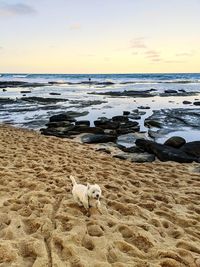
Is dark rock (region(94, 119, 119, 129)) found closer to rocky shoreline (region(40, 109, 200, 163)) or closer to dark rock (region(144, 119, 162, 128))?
rocky shoreline (region(40, 109, 200, 163))

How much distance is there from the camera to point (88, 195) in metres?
5.89

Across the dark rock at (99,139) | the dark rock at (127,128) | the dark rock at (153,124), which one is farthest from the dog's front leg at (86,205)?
the dark rock at (153,124)

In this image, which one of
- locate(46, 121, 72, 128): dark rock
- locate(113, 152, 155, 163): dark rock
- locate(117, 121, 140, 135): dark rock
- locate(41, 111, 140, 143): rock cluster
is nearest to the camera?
locate(113, 152, 155, 163): dark rock

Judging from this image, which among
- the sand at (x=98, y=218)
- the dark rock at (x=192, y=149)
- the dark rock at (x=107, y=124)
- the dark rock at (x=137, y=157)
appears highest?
the sand at (x=98, y=218)

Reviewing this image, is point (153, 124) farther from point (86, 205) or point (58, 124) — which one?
point (86, 205)

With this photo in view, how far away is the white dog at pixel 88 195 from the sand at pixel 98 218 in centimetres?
12

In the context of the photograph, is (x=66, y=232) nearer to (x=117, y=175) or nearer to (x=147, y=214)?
(x=147, y=214)

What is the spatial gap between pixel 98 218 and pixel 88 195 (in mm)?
395

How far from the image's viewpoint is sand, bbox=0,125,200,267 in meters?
4.68

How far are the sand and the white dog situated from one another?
115 mm

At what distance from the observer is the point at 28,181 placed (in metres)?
7.63

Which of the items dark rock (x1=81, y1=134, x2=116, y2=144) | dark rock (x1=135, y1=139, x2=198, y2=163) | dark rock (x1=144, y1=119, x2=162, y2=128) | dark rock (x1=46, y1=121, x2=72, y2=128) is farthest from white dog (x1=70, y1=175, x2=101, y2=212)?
dark rock (x1=144, y1=119, x2=162, y2=128)

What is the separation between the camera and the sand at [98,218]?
4.68 m

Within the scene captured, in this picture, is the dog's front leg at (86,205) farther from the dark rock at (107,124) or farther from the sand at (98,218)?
the dark rock at (107,124)
